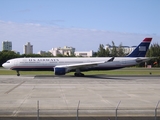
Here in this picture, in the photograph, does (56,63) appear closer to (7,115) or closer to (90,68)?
(90,68)

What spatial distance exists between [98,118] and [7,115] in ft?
15.8

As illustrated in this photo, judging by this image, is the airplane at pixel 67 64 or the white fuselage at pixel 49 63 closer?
the airplane at pixel 67 64

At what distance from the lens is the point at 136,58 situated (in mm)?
50219

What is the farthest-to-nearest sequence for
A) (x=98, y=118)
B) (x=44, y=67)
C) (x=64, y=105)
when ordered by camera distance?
1. (x=44, y=67)
2. (x=64, y=105)
3. (x=98, y=118)

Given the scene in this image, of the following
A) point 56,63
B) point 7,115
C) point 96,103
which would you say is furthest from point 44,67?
point 7,115

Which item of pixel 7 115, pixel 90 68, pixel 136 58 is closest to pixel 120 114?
pixel 7 115

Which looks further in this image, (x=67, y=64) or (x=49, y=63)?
(x=67, y=64)

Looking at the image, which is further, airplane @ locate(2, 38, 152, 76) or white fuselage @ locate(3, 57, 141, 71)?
white fuselage @ locate(3, 57, 141, 71)

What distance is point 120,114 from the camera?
1448 centimetres

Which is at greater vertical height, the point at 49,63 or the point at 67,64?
the point at 49,63

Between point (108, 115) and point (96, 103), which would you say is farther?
point (96, 103)

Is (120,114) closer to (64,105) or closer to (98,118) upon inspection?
(98,118)

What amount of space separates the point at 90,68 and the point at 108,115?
33915 mm

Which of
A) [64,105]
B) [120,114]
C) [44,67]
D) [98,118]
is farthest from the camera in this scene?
[44,67]
